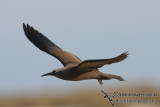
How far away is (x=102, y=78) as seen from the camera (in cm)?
1645

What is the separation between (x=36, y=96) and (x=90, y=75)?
20.5ft

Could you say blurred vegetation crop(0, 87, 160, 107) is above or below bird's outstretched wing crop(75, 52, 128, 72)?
above

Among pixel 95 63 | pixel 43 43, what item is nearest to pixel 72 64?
pixel 95 63

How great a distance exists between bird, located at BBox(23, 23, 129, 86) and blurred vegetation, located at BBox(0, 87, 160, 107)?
9.56 ft

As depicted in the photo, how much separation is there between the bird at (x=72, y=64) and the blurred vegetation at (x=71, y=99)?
2.91m

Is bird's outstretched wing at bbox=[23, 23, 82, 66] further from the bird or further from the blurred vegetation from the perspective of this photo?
the blurred vegetation

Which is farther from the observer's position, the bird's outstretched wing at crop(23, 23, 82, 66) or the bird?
the bird's outstretched wing at crop(23, 23, 82, 66)

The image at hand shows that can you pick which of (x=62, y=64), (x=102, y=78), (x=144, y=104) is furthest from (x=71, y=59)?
(x=144, y=104)

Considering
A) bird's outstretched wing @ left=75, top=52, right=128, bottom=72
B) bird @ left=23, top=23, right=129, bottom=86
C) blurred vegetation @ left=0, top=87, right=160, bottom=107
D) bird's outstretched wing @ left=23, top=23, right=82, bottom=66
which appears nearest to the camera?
bird's outstretched wing @ left=75, top=52, right=128, bottom=72

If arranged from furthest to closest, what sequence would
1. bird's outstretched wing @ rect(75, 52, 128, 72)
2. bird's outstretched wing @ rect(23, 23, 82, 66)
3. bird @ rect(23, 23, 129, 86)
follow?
1. bird's outstretched wing @ rect(23, 23, 82, 66)
2. bird @ rect(23, 23, 129, 86)
3. bird's outstretched wing @ rect(75, 52, 128, 72)

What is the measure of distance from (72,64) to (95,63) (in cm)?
149

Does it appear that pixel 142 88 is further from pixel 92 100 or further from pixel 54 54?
pixel 54 54

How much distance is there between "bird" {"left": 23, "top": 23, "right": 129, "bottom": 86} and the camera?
51.5 feet

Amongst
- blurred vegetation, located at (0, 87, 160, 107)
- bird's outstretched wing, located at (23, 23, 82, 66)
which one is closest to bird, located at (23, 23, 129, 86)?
bird's outstretched wing, located at (23, 23, 82, 66)
